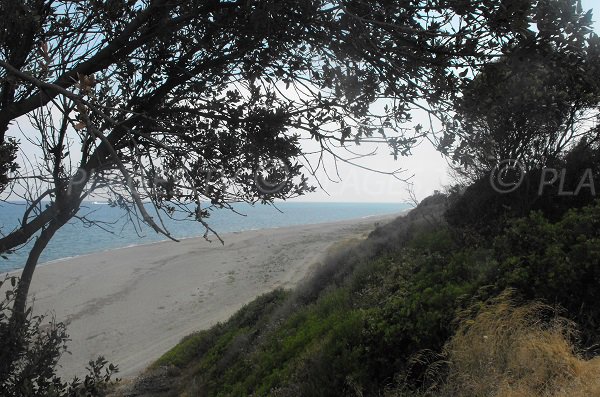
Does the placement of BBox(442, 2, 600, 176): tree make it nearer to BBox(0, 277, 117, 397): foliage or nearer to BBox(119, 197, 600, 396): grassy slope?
BBox(119, 197, 600, 396): grassy slope

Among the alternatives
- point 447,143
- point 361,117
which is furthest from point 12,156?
point 447,143

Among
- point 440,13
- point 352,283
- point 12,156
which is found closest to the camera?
point 440,13

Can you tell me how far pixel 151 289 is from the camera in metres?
27.9

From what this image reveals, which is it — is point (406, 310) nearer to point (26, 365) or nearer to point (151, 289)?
point (26, 365)

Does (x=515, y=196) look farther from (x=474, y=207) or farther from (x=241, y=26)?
(x=241, y=26)

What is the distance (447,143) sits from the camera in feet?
13.2

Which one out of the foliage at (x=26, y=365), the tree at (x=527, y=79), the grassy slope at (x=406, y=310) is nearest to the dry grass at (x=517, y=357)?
the grassy slope at (x=406, y=310)

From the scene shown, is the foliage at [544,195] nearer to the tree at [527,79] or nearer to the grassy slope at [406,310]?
the grassy slope at [406,310]

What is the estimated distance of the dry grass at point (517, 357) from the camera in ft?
11.9

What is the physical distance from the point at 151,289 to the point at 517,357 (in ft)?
86.8

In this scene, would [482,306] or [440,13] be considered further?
[482,306]

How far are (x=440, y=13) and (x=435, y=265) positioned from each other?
4458mm

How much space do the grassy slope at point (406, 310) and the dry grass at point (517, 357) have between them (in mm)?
243

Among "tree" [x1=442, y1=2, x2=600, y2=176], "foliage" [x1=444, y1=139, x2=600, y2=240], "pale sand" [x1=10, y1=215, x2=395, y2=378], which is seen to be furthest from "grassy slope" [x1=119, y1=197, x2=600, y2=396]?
"pale sand" [x1=10, y1=215, x2=395, y2=378]
